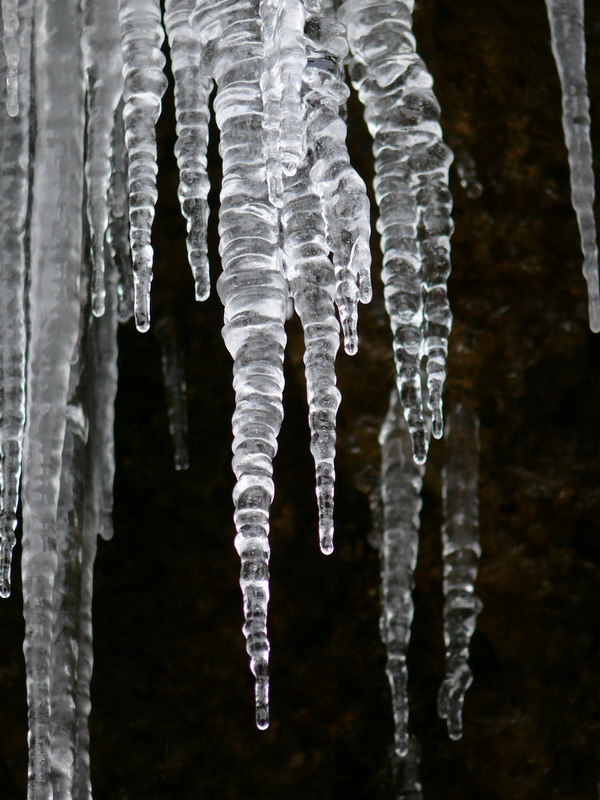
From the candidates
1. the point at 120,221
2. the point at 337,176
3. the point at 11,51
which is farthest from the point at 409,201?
the point at 120,221

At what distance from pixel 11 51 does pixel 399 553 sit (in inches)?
40.9

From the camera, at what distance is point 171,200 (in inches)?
79.4

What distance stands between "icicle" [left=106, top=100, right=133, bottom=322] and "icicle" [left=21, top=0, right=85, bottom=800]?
0.10 meters

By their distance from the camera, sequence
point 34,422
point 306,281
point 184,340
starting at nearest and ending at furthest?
point 306,281 → point 34,422 → point 184,340

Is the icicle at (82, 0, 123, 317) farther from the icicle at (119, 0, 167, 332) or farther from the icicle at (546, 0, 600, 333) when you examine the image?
the icicle at (546, 0, 600, 333)

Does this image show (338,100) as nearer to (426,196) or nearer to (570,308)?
(426,196)

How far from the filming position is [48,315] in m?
1.19

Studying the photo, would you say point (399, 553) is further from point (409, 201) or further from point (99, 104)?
point (99, 104)

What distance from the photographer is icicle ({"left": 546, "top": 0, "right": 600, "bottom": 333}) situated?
1316 millimetres

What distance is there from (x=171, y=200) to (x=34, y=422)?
964 millimetres

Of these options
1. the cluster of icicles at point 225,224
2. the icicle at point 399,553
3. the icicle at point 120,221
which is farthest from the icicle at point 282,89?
the icicle at point 399,553

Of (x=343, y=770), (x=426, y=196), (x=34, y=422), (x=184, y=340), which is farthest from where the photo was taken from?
(x=184, y=340)

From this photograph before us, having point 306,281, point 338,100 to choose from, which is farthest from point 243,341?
point 338,100

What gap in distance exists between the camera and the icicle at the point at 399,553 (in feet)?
5.56
